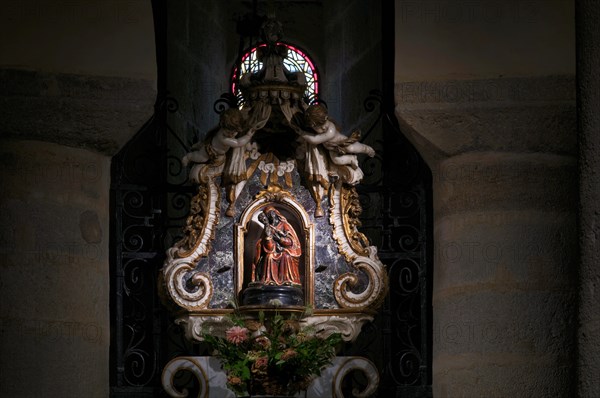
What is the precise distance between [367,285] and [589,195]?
310cm

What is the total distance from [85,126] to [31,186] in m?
0.52

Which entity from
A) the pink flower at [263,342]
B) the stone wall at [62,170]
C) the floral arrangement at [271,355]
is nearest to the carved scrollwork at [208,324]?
the floral arrangement at [271,355]

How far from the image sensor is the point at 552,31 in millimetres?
8711

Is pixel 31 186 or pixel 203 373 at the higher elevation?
pixel 31 186

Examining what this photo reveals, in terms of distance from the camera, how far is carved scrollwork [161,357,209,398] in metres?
8.35

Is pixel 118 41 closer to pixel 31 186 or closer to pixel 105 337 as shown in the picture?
pixel 31 186

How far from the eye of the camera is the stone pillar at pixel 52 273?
833 cm

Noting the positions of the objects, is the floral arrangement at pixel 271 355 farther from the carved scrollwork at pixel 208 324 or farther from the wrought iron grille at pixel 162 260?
the wrought iron grille at pixel 162 260

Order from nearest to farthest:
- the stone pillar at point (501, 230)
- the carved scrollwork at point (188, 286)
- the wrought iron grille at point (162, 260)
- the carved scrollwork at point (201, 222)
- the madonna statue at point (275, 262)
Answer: the stone pillar at point (501, 230), the madonna statue at point (275, 262), the carved scrollwork at point (188, 286), the carved scrollwork at point (201, 222), the wrought iron grille at point (162, 260)

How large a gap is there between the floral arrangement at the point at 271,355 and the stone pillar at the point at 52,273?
818mm

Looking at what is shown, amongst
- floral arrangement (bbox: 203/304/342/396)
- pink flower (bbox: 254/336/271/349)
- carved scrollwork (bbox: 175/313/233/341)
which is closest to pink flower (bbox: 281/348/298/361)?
floral arrangement (bbox: 203/304/342/396)

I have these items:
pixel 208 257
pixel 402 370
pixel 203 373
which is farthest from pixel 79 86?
pixel 402 370

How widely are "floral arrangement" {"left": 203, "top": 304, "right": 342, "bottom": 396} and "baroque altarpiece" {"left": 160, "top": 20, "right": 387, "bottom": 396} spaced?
5.5 inches

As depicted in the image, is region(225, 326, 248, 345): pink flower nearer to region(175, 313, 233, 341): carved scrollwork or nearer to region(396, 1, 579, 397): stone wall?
region(175, 313, 233, 341): carved scrollwork
